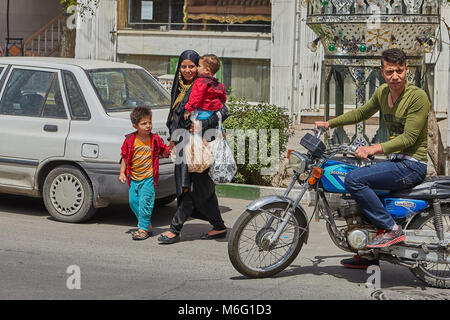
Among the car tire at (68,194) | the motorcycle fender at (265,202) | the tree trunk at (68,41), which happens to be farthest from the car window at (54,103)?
the tree trunk at (68,41)

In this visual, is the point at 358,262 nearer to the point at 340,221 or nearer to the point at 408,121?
the point at 340,221

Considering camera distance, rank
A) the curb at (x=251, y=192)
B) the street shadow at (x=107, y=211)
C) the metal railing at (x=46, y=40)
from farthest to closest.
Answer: the metal railing at (x=46, y=40) → the curb at (x=251, y=192) → the street shadow at (x=107, y=211)

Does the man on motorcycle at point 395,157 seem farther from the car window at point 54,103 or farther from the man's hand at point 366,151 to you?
the car window at point 54,103

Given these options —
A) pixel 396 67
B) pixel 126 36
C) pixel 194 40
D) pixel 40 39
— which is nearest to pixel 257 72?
pixel 194 40

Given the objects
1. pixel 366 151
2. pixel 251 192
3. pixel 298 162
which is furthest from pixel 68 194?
pixel 366 151

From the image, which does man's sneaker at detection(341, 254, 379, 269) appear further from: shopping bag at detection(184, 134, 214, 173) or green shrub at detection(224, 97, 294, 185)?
green shrub at detection(224, 97, 294, 185)

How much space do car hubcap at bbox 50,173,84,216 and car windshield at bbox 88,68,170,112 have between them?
0.81m

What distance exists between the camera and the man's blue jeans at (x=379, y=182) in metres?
6.10

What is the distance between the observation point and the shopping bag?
24.6 feet

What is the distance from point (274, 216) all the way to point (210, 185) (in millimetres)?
1552

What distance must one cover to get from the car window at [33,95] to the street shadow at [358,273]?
3125 mm

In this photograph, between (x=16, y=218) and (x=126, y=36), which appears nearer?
(x=16, y=218)
